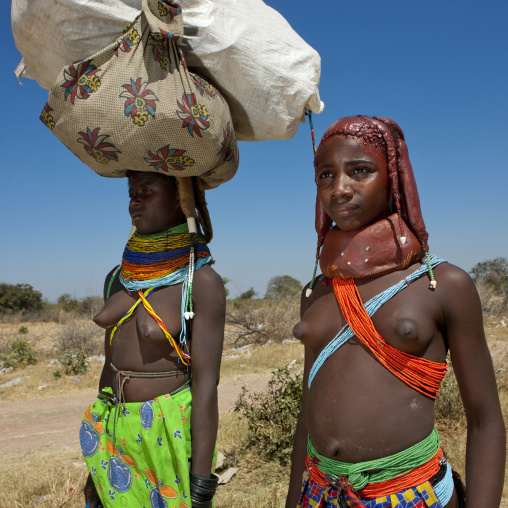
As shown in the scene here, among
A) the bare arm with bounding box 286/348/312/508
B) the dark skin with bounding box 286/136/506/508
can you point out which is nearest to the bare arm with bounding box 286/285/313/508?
the bare arm with bounding box 286/348/312/508

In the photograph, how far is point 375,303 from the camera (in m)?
1.43

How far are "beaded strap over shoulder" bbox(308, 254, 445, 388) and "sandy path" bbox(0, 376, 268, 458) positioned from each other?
4.21 meters

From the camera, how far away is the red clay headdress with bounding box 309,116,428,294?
1.44 meters

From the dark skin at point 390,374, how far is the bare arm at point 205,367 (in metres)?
0.56

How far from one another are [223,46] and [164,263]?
946mm

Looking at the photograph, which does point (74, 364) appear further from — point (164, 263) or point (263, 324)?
point (164, 263)

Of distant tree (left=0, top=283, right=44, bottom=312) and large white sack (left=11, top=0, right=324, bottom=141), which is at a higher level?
large white sack (left=11, top=0, right=324, bottom=141)

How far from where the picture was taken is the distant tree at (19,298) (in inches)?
899

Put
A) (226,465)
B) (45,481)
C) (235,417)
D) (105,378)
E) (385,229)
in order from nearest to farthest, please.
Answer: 1. (385,229)
2. (105,378)
3. (45,481)
4. (226,465)
5. (235,417)

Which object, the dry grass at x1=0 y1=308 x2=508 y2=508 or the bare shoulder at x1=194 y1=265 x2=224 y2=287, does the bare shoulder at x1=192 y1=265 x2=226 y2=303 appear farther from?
the dry grass at x1=0 y1=308 x2=508 y2=508

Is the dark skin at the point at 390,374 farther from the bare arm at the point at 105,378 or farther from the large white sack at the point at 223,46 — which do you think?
the bare arm at the point at 105,378

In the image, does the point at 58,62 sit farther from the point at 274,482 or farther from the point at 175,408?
the point at 274,482

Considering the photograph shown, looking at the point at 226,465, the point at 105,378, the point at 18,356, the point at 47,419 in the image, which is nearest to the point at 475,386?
the point at 105,378

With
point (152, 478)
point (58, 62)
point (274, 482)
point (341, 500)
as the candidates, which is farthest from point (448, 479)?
point (274, 482)
